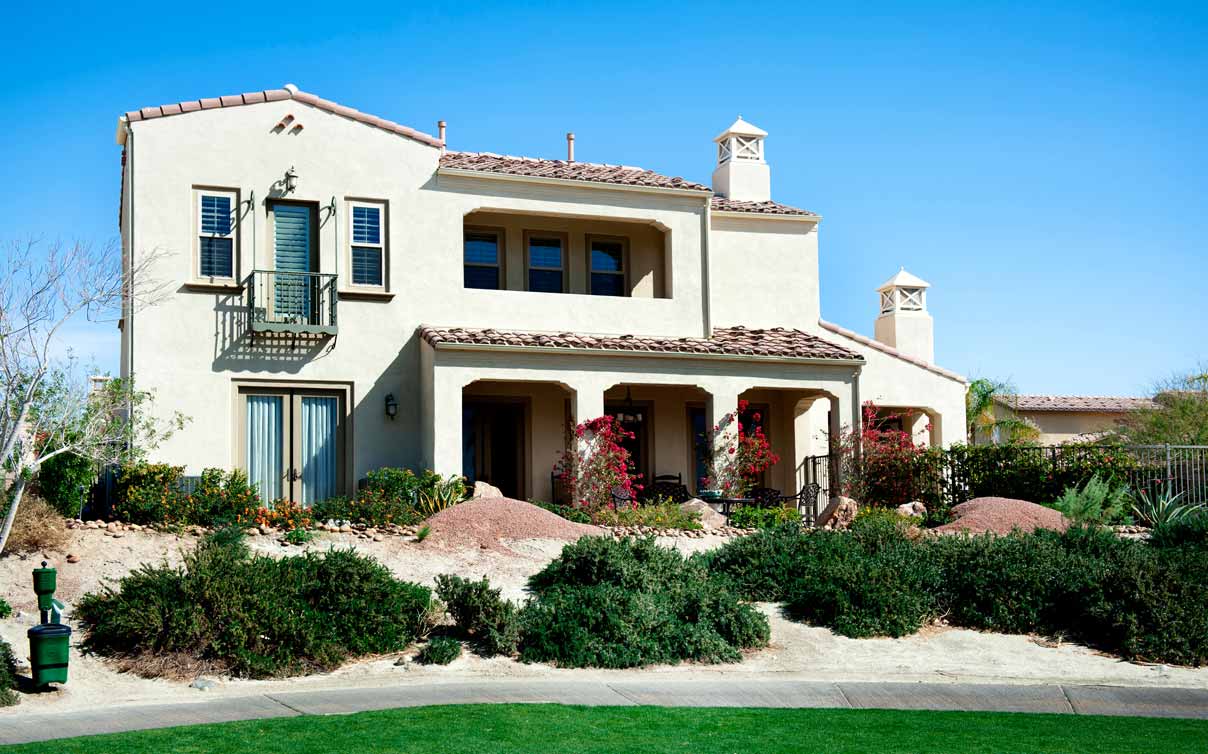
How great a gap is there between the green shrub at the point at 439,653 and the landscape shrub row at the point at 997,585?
4.08 m

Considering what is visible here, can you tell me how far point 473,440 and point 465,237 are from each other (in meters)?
3.94

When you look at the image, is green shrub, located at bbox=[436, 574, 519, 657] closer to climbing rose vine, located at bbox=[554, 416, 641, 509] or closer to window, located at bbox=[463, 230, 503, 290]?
climbing rose vine, located at bbox=[554, 416, 641, 509]

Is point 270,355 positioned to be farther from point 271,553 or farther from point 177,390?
point 271,553

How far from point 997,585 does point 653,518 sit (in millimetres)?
6233

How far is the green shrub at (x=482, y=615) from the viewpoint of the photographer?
487 inches

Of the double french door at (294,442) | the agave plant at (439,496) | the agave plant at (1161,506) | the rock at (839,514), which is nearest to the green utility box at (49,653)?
the agave plant at (439,496)

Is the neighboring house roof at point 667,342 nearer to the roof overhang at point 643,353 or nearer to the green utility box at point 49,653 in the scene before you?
the roof overhang at point 643,353

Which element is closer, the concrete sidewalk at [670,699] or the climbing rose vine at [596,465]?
the concrete sidewalk at [670,699]

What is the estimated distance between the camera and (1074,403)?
41.9 m

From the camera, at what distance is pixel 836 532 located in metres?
16.8

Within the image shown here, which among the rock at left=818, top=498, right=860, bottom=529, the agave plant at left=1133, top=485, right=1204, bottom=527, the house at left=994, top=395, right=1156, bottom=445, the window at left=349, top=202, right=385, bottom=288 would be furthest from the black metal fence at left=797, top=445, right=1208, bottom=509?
the house at left=994, top=395, right=1156, bottom=445

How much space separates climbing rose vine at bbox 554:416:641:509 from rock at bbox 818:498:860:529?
3.24 metres

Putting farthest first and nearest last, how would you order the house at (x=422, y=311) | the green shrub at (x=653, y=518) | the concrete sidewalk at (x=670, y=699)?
the house at (x=422, y=311) < the green shrub at (x=653, y=518) < the concrete sidewalk at (x=670, y=699)

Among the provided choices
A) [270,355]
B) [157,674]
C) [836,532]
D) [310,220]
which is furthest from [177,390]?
[836,532]
